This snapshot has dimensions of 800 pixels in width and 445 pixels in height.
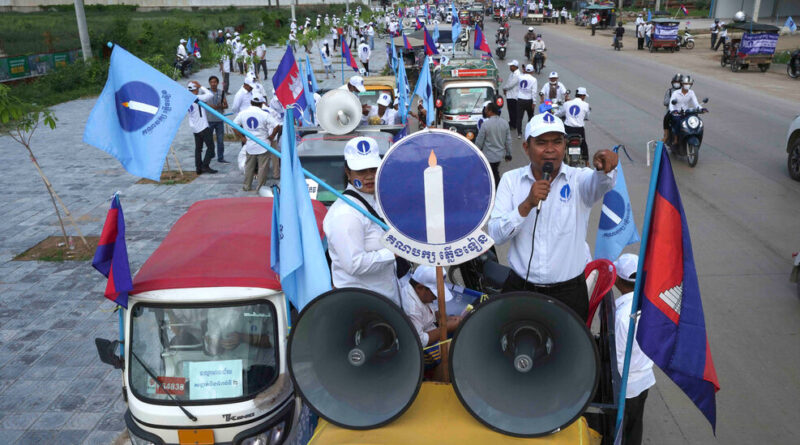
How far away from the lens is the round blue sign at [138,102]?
12.2 ft

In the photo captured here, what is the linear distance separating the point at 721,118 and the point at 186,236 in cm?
1671

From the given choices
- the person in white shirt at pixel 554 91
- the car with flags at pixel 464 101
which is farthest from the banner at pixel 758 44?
the car with flags at pixel 464 101

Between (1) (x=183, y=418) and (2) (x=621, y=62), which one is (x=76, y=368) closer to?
(1) (x=183, y=418)

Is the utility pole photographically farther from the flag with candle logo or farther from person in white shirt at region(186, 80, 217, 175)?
the flag with candle logo

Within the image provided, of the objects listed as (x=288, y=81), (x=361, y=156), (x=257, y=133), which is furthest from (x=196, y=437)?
(x=257, y=133)

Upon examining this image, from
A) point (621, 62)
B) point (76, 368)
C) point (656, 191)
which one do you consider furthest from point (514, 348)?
point (621, 62)

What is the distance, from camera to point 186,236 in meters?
4.59

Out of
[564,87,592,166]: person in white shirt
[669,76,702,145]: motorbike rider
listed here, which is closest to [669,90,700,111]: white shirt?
[669,76,702,145]: motorbike rider

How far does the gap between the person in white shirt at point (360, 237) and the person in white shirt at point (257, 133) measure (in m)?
7.18

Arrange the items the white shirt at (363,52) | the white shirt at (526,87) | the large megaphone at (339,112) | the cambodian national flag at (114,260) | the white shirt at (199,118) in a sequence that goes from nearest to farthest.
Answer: the cambodian national flag at (114,260) → the large megaphone at (339,112) → the white shirt at (199,118) → the white shirt at (526,87) → the white shirt at (363,52)

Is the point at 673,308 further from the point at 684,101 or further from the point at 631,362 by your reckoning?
the point at 684,101

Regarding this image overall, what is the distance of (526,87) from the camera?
14.8 m

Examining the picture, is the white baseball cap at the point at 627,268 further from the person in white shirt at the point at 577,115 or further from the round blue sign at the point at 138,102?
the person in white shirt at the point at 577,115

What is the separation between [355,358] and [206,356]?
1486 millimetres
